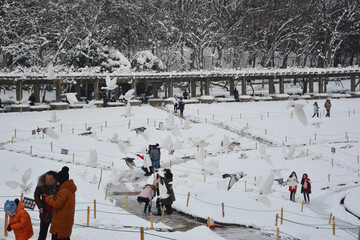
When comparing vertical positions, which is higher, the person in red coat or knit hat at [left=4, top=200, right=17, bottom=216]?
knit hat at [left=4, top=200, right=17, bottom=216]

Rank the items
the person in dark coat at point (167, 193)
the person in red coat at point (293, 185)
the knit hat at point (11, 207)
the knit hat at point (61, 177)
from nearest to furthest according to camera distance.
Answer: the knit hat at point (61, 177) → the knit hat at point (11, 207) → the person in dark coat at point (167, 193) → the person in red coat at point (293, 185)

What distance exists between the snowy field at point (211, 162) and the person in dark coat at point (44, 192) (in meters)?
1.37

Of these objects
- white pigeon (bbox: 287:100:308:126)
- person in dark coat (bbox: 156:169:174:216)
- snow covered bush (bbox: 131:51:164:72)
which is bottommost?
person in dark coat (bbox: 156:169:174:216)

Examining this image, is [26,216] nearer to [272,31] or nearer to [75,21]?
[75,21]

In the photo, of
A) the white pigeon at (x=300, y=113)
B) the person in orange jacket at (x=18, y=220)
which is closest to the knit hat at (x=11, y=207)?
the person in orange jacket at (x=18, y=220)

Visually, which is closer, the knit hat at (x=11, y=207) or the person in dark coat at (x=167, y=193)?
the knit hat at (x=11, y=207)

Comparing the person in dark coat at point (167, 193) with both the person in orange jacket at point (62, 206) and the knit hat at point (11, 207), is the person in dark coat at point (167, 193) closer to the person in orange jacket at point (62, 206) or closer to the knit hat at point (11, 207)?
the knit hat at point (11, 207)

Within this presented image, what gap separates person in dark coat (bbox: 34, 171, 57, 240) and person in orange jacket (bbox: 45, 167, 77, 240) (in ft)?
0.61

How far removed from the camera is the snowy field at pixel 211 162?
31.9ft

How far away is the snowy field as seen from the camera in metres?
9.73

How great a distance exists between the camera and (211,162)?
10.0 metres

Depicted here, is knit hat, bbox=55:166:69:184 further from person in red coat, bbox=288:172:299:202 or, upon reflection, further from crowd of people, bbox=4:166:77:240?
person in red coat, bbox=288:172:299:202

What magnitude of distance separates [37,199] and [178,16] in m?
42.4

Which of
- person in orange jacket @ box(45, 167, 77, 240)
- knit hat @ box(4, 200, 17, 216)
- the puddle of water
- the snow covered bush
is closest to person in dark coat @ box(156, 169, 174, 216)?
the puddle of water
